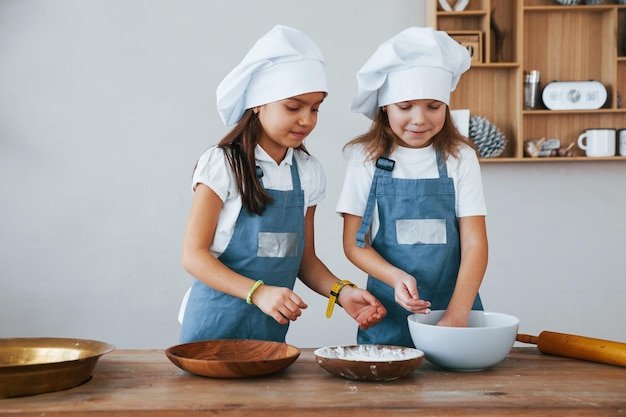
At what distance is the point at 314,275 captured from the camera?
5.88 feet

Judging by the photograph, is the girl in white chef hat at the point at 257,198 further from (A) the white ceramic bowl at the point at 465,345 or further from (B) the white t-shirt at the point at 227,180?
(A) the white ceramic bowl at the point at 465,345

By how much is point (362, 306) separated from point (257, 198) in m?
A: 0.35

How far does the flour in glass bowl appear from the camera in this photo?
1353mm

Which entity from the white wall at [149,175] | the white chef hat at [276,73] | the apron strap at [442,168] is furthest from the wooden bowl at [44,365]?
the white wall at [149,175]

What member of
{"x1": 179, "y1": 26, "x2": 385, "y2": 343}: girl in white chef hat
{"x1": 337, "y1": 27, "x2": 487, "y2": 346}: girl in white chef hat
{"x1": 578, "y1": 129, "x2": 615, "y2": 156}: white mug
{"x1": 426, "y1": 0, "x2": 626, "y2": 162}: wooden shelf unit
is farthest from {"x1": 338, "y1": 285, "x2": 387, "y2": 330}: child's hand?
{"x1": 578, "y1": 129, "x2": 615, "y2": 156}: white mug

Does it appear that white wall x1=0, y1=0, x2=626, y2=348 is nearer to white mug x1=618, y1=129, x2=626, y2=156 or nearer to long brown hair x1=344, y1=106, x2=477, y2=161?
white mug x1=618, y1=129, x2=626, y2=156

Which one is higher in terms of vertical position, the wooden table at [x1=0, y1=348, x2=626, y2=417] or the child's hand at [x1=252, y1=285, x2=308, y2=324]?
the child's hand at [x1=252, y1=285, x2=308, y2=324]

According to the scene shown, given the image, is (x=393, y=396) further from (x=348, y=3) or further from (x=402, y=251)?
(x=348, y=3)

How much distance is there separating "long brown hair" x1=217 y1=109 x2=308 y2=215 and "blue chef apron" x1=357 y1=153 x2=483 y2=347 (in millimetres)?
284

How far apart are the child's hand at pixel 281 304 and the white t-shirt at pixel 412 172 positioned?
0.47 meters

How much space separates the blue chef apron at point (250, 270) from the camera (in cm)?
166

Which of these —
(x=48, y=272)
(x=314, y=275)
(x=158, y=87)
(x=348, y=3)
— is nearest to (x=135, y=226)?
(x=48, y=272)

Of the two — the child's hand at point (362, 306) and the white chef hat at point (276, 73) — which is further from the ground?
the white chef hat at point (276, 73)

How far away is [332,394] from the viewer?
1.17m
